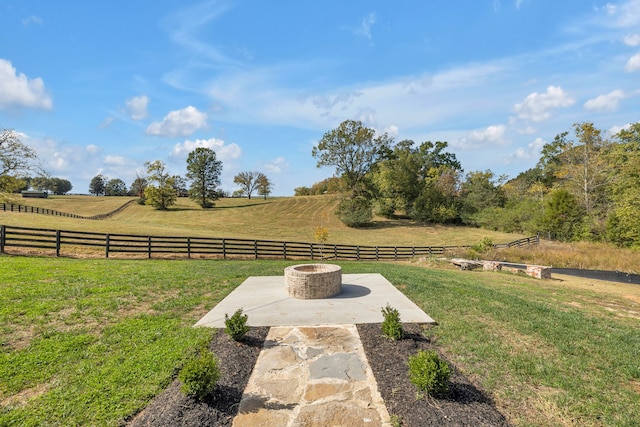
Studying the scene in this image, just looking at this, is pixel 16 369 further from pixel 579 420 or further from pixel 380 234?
pixel 380 234

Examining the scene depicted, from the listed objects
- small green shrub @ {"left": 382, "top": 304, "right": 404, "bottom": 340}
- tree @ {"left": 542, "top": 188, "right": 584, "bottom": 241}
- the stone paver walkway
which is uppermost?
tree @ {"left": 542, "top": 188, "right": 584, "bottom": 241}

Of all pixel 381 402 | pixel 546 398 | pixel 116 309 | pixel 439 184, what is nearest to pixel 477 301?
Answer: pixel 546 398

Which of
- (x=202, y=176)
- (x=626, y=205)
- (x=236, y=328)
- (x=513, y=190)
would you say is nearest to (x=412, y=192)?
(x=513, y=190)

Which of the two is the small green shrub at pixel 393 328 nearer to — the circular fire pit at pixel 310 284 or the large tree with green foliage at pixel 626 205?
the circular fire pit at pixel 310 284

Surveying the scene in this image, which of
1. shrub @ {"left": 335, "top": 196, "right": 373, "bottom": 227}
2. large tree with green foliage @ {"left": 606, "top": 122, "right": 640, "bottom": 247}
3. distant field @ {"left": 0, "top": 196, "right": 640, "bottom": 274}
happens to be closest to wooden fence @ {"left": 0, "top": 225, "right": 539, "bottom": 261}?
distant field @ {"left": 0, "top": 196, "right": 640, "bottom": 274}

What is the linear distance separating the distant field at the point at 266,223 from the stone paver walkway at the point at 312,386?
24017mm

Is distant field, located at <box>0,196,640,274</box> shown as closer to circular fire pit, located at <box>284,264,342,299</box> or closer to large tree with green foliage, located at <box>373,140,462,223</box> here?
large tree with green foliage, located at <box>373,140,462,223</box>

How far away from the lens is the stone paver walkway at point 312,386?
3332mm

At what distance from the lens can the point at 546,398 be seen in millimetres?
3693

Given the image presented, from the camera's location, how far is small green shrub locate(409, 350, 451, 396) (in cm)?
355

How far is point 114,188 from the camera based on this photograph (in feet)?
318

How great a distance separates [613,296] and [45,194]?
9132cm

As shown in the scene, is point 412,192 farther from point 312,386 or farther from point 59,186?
point 59,186

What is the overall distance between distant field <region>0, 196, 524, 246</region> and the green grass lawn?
1993 centimetres
